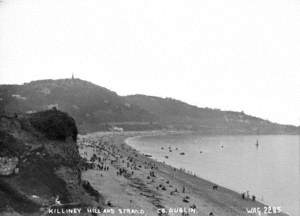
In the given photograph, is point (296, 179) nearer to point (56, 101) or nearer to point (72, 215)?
point (72, 215)

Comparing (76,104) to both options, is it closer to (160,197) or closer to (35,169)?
(160,197)

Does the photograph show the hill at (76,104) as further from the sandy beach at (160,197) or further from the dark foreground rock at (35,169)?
the dark foreground rock at (35,169)

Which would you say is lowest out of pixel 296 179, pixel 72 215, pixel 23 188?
pixel 296 179

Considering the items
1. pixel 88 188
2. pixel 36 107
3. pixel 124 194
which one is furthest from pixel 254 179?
pixel 36 107

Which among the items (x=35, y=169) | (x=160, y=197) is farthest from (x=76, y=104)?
(x=35, y=169)

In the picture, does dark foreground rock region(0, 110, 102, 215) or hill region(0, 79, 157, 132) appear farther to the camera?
hill region(0, 79, 157, 132)

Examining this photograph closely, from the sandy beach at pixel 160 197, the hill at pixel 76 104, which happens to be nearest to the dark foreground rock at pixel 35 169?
the sandy beach at pixel 160 197

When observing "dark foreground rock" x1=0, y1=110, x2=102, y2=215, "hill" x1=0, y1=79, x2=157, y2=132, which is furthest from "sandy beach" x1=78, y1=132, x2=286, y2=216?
"hill" x1=0, y1=79, x2=157, y2=132

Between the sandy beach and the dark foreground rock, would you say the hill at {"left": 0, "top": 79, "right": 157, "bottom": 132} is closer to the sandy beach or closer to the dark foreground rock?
the sandy beach
